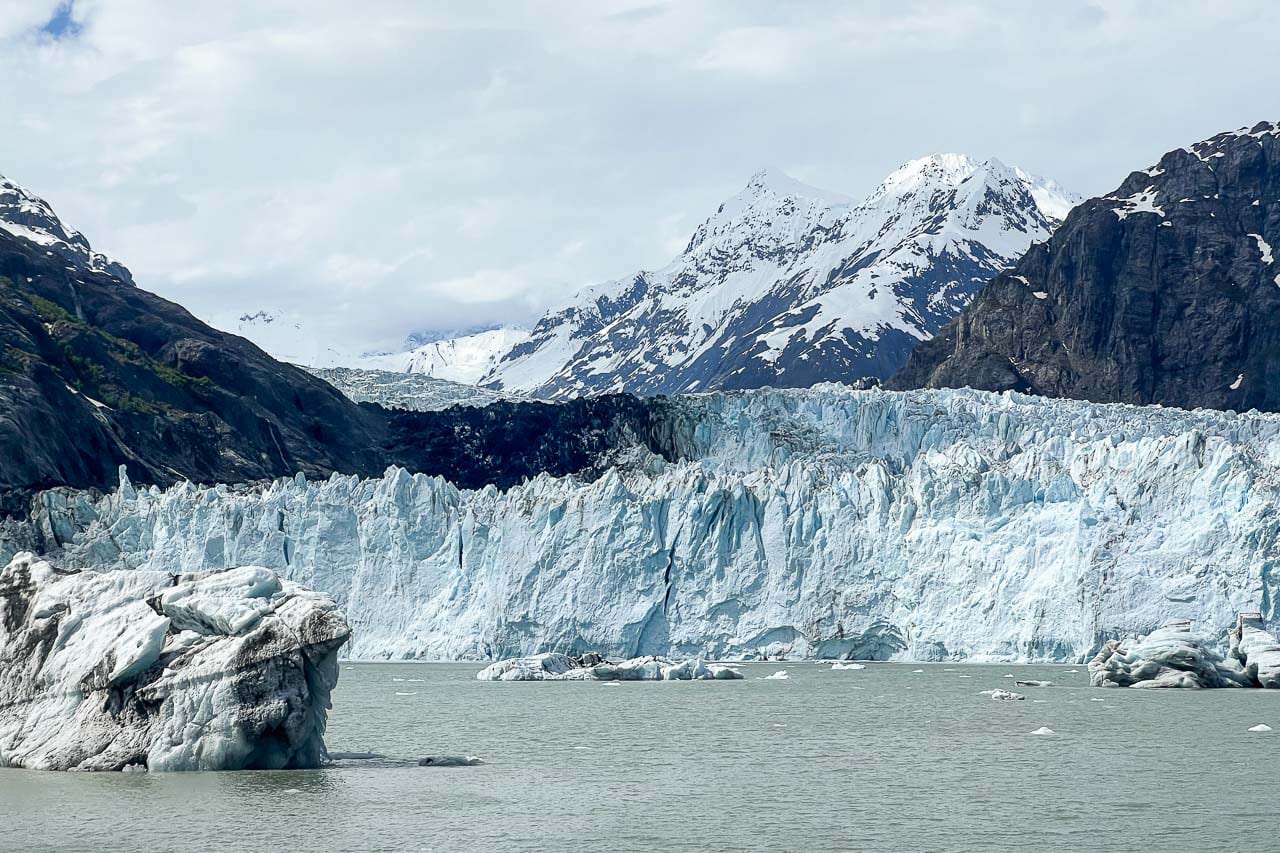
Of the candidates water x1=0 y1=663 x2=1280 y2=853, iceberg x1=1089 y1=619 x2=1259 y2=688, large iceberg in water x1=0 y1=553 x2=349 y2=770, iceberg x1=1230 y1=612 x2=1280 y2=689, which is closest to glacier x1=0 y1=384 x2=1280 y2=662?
iceberg x1=1230 y1=612 x2=1280 y2=689

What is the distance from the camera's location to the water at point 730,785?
22.8 meters

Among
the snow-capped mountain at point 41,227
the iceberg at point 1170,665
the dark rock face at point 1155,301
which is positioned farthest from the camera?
the snow-capped mountain at point 41,227

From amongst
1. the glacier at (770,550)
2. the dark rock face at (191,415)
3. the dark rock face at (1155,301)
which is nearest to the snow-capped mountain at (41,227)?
the dark rock face at (191,415)

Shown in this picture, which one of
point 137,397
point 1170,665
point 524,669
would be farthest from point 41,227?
point 1170,665

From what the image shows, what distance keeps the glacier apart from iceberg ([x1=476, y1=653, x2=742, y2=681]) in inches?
127

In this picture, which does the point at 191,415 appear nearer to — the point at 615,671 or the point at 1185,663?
the point at 615,671

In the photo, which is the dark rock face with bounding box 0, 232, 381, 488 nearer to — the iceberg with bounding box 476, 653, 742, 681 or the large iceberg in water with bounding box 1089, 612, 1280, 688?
the iceberg with bounding box 476, 653, 742, 681

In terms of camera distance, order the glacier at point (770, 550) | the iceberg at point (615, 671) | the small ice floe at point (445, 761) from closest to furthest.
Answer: the small ice floe at point (445, 761) → the glacier at point (770, 550) → the iceberg at point (615, 671)

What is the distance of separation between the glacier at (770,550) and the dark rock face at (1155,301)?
72578mm

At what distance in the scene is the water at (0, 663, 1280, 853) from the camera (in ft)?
74.7

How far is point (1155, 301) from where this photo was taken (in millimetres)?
148375

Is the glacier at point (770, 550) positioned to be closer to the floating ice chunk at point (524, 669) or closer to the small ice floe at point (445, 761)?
the floating ice chunk at point (524, 669)

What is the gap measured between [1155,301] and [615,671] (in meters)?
106

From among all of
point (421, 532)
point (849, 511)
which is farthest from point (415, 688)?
point (849, 511)
